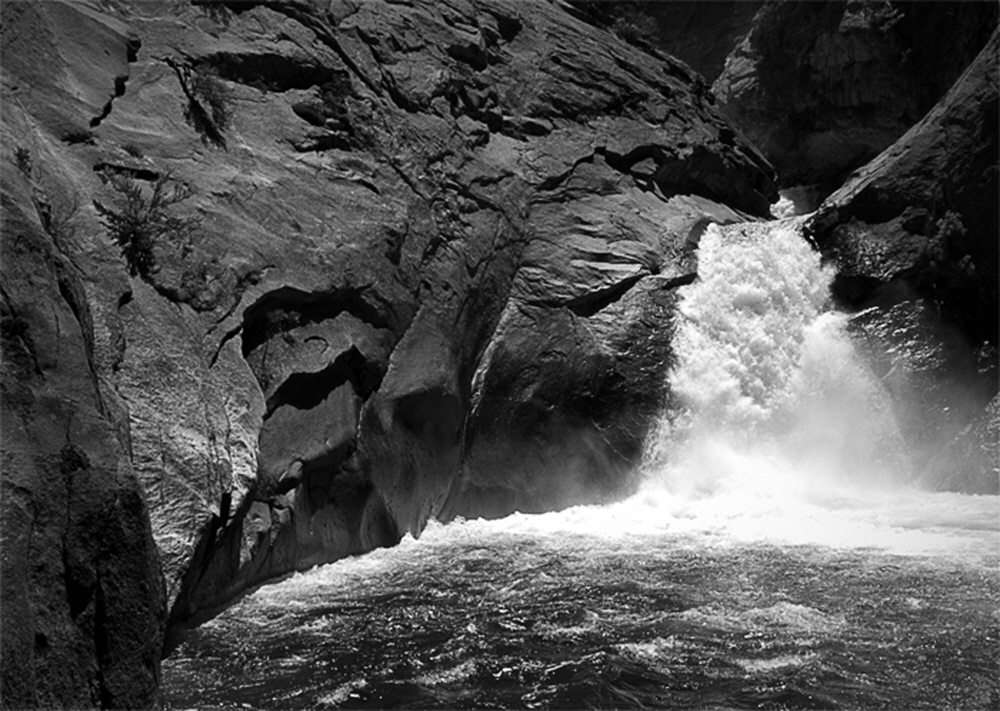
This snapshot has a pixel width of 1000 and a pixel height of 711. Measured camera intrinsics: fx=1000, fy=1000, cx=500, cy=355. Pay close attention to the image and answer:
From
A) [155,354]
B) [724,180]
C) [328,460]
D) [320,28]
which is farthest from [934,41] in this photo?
[155,354]

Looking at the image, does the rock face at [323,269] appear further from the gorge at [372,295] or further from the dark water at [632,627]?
the dark water at [632,627]

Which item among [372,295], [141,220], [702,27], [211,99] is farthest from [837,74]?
[141,220]

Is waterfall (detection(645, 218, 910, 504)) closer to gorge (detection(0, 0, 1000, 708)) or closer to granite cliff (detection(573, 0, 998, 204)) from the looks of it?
gorge (detection(0, 0, 1000, 708))

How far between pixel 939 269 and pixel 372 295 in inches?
347

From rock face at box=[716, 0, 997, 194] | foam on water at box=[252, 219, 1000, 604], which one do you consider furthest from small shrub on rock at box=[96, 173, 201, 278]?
rock face at box=[716, 0, 997, 194]

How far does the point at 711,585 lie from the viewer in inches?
374

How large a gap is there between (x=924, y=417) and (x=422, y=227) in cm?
790

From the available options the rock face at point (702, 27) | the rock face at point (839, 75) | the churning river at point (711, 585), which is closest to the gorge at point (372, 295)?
the churning river at point (711, 585)

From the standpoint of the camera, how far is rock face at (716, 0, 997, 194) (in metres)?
24.3

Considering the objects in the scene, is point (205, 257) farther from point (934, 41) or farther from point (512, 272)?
point (934, 41)

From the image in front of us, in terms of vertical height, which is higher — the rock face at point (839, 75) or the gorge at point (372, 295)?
the rock face at point (839, 75)

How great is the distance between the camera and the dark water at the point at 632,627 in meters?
7.05

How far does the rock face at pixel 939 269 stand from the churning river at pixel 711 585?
1.77 feet

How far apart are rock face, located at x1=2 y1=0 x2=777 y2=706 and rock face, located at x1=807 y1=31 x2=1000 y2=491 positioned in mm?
3013
